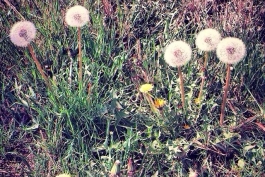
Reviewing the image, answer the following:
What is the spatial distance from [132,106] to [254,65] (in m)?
0.72

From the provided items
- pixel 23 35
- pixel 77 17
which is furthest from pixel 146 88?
pixel 23 35

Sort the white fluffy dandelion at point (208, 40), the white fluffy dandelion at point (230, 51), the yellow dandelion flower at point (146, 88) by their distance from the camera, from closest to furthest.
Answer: the white fluffy dandelion at point (230, 51) → the white fluffy dandelion at point (208, 40) → the yellow dandelion flower at point (146, 88)

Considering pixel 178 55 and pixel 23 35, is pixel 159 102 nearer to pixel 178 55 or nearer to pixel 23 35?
pixel 178 55

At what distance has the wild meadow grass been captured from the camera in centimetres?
183

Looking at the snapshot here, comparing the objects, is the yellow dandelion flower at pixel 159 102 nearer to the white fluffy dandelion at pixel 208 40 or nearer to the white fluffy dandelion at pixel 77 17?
the white fluffy dandelion at pixel 208 40

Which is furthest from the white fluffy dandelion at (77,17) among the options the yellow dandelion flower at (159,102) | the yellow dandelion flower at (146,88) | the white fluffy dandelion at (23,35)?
the yellow dandelion flower at (159,102)

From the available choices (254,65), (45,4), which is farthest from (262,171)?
(45,4)

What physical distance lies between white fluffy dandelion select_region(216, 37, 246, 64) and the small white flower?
15 cm

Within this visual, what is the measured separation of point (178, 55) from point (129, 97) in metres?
0.43

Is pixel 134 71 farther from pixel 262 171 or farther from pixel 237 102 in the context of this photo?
pixel 262 171

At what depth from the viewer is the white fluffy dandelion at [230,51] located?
1.68m

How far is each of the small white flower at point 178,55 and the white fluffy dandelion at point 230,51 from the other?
0.49 ft

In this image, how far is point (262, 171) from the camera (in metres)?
1.78

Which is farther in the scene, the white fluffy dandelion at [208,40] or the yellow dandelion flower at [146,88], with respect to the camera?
the yellow dandelion flower at [146,88]
